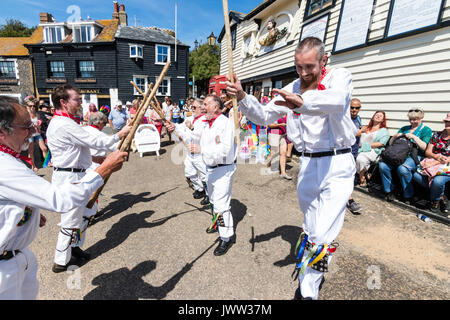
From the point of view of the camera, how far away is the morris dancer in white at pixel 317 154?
1979 millimetres

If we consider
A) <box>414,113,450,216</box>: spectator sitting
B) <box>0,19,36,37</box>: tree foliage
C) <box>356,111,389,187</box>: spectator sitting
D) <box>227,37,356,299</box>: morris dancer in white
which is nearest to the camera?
<box>227,37,356,299</box>: morris dancer in white

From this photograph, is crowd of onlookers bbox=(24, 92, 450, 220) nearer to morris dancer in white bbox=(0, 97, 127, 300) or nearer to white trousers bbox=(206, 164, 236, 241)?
white trousers bbox=(206, 164, 236, 241)

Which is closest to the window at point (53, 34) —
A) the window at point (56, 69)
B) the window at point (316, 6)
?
the window at point (56, 69)

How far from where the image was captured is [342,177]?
2.21m

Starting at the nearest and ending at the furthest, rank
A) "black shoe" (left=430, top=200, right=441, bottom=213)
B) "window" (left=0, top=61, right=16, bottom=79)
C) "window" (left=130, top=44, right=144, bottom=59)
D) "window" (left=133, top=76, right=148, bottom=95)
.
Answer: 1. "black shoe" (left=430, top=200, right=441, bottom=213)
2. "window" (left=130, top=44, right=144, bottom=59)
3. "window" (left=133, top=76, right=148, bottom=95)
4. "window" (left=0, top=61, right=16, bottom=79)

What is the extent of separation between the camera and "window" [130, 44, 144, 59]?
21.7 meters

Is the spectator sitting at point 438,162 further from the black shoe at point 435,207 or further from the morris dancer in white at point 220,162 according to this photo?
the morris dancer in white at point 220,162

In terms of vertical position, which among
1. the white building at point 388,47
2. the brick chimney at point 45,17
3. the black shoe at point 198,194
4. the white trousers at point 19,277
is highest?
the brick chimney at point 45,17

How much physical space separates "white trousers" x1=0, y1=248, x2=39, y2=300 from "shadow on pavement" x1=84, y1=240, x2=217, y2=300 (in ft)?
2.73

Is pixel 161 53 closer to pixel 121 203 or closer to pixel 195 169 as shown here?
pixel 195 169

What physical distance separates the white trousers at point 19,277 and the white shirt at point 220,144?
2.14 metres

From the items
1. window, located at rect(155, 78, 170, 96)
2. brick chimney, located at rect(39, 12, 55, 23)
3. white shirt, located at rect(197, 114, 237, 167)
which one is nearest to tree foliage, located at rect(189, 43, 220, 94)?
window, located at rect(155, 78, 170, 96)
